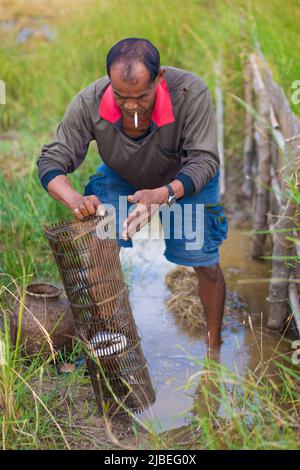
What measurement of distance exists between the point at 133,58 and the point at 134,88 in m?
0.14

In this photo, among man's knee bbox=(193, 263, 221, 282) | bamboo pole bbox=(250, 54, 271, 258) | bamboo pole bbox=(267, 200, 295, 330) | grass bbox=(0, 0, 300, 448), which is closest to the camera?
grass bbox=(0, 0, 300, 448)

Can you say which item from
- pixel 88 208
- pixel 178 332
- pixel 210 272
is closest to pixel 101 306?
pixel 88 208

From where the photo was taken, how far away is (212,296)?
4.41 metres

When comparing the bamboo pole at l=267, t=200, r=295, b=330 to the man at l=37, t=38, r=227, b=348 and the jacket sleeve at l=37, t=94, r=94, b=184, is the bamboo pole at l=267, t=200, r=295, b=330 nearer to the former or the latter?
the man at l=37, t=38, r=227, b=348

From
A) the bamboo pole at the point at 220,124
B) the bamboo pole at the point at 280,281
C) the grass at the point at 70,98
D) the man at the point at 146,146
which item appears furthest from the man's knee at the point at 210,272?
the bamboo pole at the point at 220,124

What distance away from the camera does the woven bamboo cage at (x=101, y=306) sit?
133 inches

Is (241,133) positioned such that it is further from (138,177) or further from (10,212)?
(138,177)

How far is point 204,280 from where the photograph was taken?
174 inches

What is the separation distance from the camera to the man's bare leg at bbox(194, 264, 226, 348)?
4.39m

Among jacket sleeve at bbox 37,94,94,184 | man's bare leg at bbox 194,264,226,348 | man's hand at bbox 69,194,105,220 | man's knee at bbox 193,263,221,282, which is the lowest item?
man's bare leg at bbox 194,264,226,348

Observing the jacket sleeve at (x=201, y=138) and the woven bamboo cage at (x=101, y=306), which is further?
the jacket sleeve at (x=201, y=138)

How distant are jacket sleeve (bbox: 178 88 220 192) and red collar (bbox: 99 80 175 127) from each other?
11 cm

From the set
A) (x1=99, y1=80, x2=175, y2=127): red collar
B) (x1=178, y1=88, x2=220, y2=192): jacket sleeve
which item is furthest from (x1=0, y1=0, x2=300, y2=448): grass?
(x1=99, y1=80, x2=175, y2=127): red collar

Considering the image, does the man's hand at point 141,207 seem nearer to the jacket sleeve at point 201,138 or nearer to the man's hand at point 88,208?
the man's hand at point 88,208
